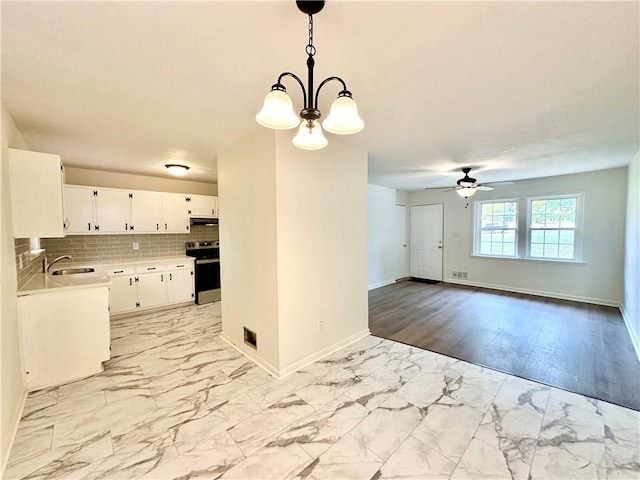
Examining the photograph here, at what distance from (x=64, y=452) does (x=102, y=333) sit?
49.9 inches

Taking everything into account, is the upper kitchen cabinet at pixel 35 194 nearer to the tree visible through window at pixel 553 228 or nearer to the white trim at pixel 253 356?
the white trim at pixel 253 356

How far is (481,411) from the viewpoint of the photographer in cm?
214

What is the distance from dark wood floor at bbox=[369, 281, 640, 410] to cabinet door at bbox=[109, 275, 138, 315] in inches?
151

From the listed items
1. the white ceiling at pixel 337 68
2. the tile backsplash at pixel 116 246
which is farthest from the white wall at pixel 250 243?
the tile backsplash at pixel 116 246

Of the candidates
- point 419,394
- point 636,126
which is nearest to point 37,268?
point 419,394

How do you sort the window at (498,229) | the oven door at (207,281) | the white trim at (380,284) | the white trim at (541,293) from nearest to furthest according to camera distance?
the white trim at (541,293)
the oven door at (207,281)
the window at (498,229)
the white trim at (380,284)

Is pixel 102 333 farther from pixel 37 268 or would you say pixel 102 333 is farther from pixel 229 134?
pixel 229 134

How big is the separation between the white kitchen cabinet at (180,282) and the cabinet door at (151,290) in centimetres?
9

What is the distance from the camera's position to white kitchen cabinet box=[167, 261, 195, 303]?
15.5 ft

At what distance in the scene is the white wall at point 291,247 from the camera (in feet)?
8.65

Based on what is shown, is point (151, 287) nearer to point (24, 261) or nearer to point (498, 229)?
point (24, 261)

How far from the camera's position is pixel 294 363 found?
9.04ft

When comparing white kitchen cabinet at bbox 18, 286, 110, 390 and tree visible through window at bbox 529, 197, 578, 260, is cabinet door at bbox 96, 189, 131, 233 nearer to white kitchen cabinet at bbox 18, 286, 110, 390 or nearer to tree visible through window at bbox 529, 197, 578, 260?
white kitchen cabinet at bbox 18, 286, 110, 390

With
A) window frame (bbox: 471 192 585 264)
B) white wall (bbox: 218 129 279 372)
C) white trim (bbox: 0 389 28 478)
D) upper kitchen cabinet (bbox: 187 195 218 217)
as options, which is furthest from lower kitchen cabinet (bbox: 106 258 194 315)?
window frame (bbox: 471 192 585 264)
